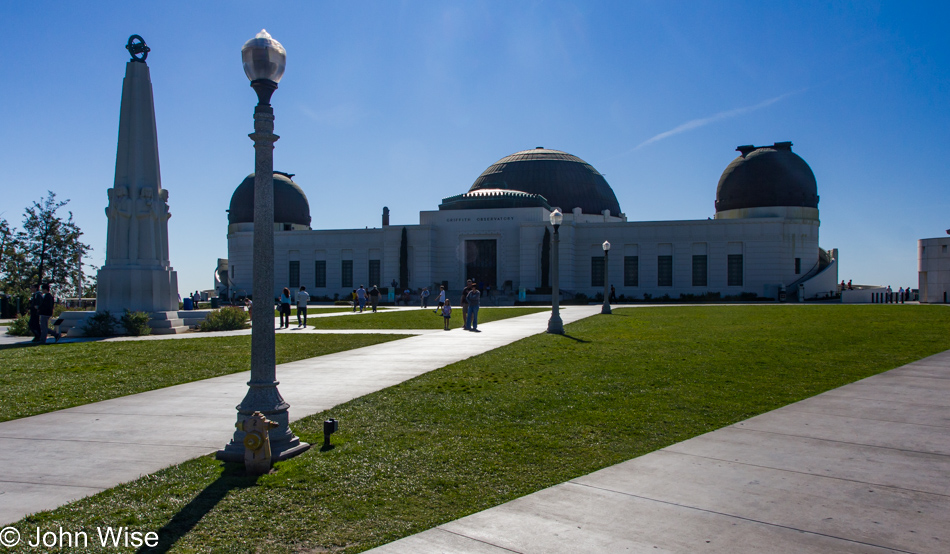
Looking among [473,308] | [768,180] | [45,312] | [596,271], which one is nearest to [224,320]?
[45,312]

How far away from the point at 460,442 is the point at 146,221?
19.5 meters

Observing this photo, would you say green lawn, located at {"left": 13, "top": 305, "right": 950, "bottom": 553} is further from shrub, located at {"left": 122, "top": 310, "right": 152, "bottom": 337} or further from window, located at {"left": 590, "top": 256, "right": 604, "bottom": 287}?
window, located at {"left": 590, "top": 256, "right": 604, "bottom": 287}

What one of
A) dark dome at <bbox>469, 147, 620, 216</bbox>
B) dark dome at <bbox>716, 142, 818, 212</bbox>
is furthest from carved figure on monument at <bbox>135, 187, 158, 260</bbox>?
dark dome at <bbox>716, 142, 818, 212</bbox>

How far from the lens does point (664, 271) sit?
54.2m

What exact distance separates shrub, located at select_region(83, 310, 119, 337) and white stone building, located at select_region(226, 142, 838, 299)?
114ft

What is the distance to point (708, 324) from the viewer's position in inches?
934

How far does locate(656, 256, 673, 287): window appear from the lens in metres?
54.0

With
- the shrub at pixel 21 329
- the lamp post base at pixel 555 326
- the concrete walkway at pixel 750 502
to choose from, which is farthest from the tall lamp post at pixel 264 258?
the shrub at pixel 21 329

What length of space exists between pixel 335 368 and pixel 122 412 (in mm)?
4637

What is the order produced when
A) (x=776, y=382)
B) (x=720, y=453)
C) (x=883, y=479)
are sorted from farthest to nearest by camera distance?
(x=776, y=382) → (x=720, y=453) → (x=883, y=479)

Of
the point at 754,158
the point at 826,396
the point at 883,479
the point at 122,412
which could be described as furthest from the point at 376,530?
the point at 754,158

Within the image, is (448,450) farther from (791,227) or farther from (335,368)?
(791,227)

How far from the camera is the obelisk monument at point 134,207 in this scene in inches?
877

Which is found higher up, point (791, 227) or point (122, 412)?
point (791, 227)
